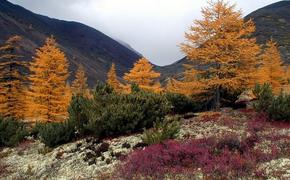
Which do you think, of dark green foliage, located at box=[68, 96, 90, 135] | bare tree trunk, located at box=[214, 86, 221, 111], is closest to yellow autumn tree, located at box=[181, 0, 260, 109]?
bare tree trunk, located at box=[214, 86, 221, 111]

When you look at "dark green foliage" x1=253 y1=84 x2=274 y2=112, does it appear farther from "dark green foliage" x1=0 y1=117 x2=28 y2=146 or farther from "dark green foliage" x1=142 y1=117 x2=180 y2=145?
"dark green foliage" x1=0 y1=117 x2=28 y2=146

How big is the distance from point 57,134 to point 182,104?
11.8 m

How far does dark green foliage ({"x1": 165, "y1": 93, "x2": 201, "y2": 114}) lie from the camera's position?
1314 inches

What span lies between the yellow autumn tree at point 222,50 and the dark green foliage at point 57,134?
36.8ft

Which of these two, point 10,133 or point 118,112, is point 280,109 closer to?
point 118,112

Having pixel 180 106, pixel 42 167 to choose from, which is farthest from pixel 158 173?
pixel 180 106

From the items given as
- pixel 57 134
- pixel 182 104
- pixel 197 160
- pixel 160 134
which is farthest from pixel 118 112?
pixel 182 104

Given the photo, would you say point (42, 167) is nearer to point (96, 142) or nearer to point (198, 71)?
point (96, 142)

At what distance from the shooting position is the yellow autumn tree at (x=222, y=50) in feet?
102

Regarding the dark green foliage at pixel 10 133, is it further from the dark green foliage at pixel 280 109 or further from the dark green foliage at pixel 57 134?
the dark green foliage at pixel 280 109

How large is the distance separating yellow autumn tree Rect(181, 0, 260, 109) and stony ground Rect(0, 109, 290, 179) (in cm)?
425

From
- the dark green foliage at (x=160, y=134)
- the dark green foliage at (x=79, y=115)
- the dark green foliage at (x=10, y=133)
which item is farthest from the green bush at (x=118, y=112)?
the dark green foliage at (x=10, y=133)

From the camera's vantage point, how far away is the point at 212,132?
77.2 ft

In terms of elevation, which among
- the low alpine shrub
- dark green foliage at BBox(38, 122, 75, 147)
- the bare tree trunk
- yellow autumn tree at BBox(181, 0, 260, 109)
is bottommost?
dark green foliage at BBox(38, 122, 75, 147)
